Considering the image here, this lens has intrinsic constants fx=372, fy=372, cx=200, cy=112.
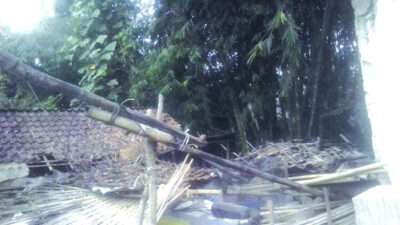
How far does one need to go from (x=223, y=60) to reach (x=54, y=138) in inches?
164

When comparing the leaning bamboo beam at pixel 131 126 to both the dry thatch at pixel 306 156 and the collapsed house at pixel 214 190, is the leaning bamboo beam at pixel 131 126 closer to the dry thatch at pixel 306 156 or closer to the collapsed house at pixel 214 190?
the collapsed house at pixel 214 190

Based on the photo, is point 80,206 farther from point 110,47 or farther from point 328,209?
point 110,47

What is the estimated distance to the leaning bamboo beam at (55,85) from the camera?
2254 millimetres

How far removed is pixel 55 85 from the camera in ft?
7.92

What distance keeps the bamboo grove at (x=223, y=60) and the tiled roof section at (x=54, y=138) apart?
1.64 metres

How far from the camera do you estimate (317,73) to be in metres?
6.60

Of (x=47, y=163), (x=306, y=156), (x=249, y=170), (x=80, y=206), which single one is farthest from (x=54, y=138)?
(x=249, y=170)

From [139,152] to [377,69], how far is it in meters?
4.82

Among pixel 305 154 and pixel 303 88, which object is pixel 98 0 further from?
pixel 305 154

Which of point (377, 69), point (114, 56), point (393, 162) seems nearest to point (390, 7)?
point (377, 69)

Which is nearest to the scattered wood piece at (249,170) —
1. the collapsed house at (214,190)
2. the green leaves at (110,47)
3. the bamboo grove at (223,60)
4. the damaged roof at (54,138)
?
the collapsed house at (214,190)

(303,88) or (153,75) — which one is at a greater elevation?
(153,75)

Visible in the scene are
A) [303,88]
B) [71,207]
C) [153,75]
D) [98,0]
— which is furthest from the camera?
[98,0]

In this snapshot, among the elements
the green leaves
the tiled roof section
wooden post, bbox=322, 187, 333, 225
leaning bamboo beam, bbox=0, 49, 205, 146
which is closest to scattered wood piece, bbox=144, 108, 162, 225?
leaning bamboo beam, bbox=0, 49, 205, 146
